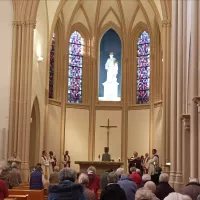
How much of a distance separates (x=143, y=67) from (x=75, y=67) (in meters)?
3.82

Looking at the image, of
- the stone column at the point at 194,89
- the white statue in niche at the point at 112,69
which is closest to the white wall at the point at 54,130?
Result: the white statue in niche at the point at 112,69

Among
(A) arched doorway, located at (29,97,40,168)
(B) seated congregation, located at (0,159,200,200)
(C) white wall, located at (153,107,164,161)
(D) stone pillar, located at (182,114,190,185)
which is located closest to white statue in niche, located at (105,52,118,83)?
(C) white wall, located at (153,107,164,161)

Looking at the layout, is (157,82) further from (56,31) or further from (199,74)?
(199,74)

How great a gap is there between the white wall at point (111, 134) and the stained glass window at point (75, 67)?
5.27ft

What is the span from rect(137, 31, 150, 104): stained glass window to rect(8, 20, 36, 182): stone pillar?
28.2 feet

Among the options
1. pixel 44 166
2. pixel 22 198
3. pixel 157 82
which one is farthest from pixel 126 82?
pixel 22 198

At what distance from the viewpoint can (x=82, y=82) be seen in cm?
3002

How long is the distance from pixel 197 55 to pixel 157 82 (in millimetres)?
16887

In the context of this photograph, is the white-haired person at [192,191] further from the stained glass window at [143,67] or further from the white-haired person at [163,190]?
the stained glass window at [143,67]

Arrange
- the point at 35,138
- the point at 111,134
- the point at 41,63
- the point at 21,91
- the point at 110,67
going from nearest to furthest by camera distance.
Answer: the point at 21,91
the point at 35,138
the point at 41,63
the point at 111,134
the point at 110,67

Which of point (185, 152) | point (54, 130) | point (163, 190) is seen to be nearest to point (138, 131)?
point (54, 130)

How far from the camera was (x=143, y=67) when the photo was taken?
96.8ft

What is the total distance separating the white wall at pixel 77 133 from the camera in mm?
28625

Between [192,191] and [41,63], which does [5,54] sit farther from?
[192,191]
